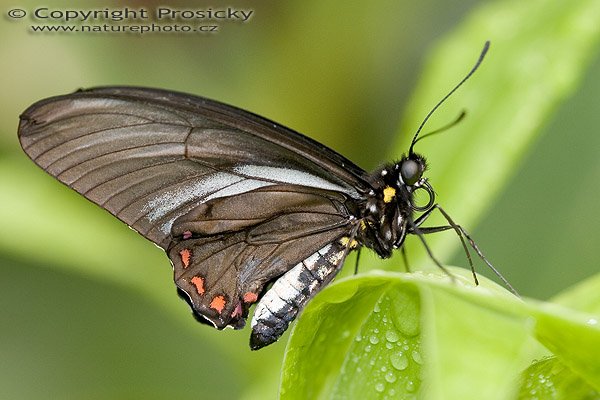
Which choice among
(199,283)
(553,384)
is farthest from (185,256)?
(553,384)

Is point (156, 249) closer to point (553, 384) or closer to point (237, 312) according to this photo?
point (237, 312)

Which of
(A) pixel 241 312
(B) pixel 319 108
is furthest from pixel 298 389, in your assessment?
(B) pixel 319 108

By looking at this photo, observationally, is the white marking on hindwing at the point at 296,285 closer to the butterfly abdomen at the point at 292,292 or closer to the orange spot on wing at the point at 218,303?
the butterfly abdomen at the point at 292,292

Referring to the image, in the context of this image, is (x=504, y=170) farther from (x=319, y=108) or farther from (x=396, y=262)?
(x=319, y=108)

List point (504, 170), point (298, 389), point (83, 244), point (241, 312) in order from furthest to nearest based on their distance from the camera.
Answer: point (83, 244)
point (504, 170)
point (241, 312)
point (298, 389)

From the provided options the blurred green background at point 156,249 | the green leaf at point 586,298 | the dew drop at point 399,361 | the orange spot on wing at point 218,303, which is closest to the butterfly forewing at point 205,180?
the orange spot on wing at point 218,303

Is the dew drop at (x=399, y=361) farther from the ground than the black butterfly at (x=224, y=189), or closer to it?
farther from the ground

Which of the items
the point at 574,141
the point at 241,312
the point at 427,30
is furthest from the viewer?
the point at 427,30
